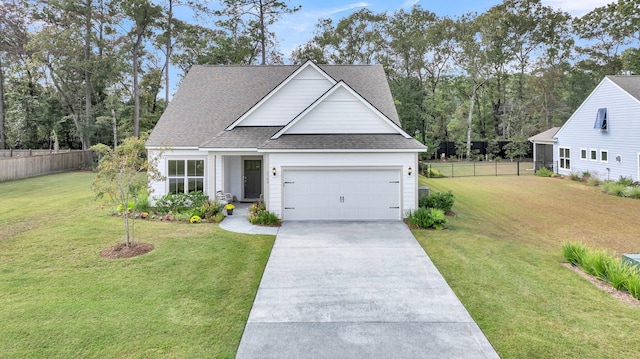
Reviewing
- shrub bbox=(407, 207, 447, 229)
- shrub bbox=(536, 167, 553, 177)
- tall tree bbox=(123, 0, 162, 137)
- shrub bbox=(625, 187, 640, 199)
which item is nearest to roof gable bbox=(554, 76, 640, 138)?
shrub bbox=(536, 167, 553, 177)

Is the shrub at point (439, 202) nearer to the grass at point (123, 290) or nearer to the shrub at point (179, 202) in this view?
the grass at point (123, 290)

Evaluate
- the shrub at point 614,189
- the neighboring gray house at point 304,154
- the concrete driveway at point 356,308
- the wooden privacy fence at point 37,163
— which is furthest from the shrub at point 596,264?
the wooden privacy fence at point 37,163

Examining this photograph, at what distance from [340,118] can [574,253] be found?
832 cm

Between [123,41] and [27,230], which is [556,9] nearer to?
[123,41]

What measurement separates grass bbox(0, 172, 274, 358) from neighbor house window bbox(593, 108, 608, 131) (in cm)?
2387

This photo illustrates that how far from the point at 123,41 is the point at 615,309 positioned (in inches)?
1562

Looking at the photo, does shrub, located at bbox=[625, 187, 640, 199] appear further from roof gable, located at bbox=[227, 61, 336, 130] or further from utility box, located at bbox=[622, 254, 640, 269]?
roof gable, located at bbox=[227, 61, 336, 130]

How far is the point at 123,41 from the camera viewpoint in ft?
111

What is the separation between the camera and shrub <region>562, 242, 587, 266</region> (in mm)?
8453

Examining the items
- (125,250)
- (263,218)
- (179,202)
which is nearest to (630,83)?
(263,218)

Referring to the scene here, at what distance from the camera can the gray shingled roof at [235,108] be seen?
13.1m

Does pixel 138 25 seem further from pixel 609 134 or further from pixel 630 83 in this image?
pixel 630 83

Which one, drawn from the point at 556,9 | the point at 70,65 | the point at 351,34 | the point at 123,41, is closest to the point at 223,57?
the point at 123,41

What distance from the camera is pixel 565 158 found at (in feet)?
88.4
